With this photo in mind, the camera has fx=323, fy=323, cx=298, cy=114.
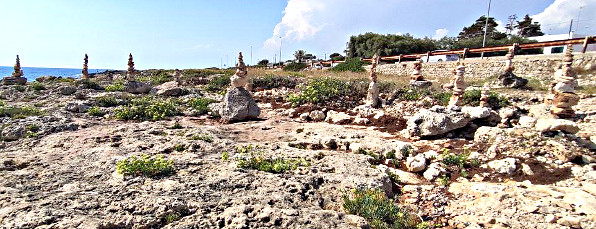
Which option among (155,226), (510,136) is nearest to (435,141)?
(510,136)

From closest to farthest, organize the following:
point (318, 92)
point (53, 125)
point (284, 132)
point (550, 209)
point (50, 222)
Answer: point (50, 222), point (550, 209), point (53, 125), point (284, 132), point (318, 92)

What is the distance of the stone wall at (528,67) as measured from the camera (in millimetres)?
17953

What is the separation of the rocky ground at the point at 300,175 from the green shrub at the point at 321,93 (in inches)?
175

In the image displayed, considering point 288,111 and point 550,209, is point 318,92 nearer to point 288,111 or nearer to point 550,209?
point 288,111

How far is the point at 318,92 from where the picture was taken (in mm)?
16500

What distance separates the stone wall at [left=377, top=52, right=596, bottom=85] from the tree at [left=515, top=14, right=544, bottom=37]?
35500 millimetres

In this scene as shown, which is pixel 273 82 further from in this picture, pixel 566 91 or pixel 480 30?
pixel 480 30

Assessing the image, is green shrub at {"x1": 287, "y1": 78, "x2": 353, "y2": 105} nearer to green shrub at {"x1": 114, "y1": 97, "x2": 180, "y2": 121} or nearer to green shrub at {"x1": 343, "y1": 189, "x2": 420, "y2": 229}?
green shrub at {"x1": 114, "y1": 97, "x2": 180, "y2": 121}

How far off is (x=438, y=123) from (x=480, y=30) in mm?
56281

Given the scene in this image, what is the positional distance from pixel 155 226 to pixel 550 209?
5807 millimetres

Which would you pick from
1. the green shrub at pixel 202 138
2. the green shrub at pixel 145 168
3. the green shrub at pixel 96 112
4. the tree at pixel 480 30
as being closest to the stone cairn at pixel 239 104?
the green shrub at pixel 202 138

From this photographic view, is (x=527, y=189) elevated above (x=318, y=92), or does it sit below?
below

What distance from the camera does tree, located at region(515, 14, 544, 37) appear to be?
171 ft

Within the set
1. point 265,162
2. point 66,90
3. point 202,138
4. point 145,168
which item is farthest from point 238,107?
point 66,90
